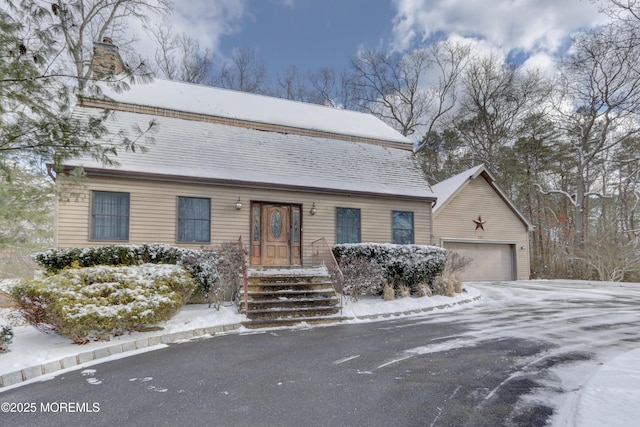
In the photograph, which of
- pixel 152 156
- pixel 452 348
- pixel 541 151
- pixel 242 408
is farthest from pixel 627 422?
pixel 541 151

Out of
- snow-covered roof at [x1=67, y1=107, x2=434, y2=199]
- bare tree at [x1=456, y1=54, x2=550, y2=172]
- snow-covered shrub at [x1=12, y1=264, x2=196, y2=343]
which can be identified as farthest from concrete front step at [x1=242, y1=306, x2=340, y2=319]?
bare tree at [x1=456, y1=54, x2=550, y2=172]

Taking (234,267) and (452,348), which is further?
(234,267)

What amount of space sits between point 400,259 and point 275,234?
381 centimetres

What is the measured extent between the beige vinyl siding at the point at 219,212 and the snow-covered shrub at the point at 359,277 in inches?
93.6

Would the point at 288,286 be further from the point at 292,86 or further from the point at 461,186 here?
the point at 292,86

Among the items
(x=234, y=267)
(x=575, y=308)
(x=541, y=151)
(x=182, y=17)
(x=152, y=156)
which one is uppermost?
(x=182, y=17)

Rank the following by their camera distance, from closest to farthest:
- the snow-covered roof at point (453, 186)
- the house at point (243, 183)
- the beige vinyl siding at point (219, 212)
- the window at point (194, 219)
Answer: the beige vinyl siding at point (219, 212) < the house at point (243, 183) < the window at point (194, 219) < the snow-covered roof at point (453, 186)

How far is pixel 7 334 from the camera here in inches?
215

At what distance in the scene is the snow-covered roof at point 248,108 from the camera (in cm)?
1253

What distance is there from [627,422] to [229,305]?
7.40m

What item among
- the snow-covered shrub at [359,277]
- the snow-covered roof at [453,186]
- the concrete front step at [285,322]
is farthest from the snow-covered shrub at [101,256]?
the snow-covered roof at [453,186]

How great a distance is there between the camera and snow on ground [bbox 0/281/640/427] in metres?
3.46

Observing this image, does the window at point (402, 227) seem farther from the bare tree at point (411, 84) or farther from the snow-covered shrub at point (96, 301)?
the bare tree at point (411, 84)

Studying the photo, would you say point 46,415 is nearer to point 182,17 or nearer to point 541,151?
point 182,17
